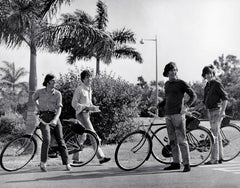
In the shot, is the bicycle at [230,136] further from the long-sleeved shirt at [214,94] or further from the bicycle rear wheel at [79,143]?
the bicycle rear wheel at [79,143]

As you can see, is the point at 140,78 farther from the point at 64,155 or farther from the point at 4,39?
the point at 64,155

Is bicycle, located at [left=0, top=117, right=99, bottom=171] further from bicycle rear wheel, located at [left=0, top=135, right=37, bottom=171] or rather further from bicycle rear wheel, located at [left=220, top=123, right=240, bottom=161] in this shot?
bicycle rear wheel, located at [left=220, top=123, right=240, bottom=161]

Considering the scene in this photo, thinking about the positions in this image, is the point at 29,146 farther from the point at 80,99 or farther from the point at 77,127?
the point at 80,99

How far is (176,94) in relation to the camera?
7.67m

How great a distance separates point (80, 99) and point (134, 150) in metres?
1.55

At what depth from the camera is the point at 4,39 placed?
1348 centimetres

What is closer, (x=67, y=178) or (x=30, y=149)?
(x=67, y=178)

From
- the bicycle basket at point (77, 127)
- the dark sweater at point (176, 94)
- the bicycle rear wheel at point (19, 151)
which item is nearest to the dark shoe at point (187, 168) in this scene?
the dark sweater at point (176, 94)

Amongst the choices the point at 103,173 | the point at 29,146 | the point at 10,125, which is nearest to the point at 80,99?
the point at 29,146

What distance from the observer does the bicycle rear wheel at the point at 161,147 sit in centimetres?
810

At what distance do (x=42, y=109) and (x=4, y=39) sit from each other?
20.8ft

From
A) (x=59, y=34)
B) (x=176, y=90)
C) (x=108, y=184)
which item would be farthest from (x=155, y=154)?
(x=59, y=34)

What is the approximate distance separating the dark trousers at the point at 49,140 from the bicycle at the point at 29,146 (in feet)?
0.49

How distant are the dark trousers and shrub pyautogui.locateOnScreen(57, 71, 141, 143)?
563cm
